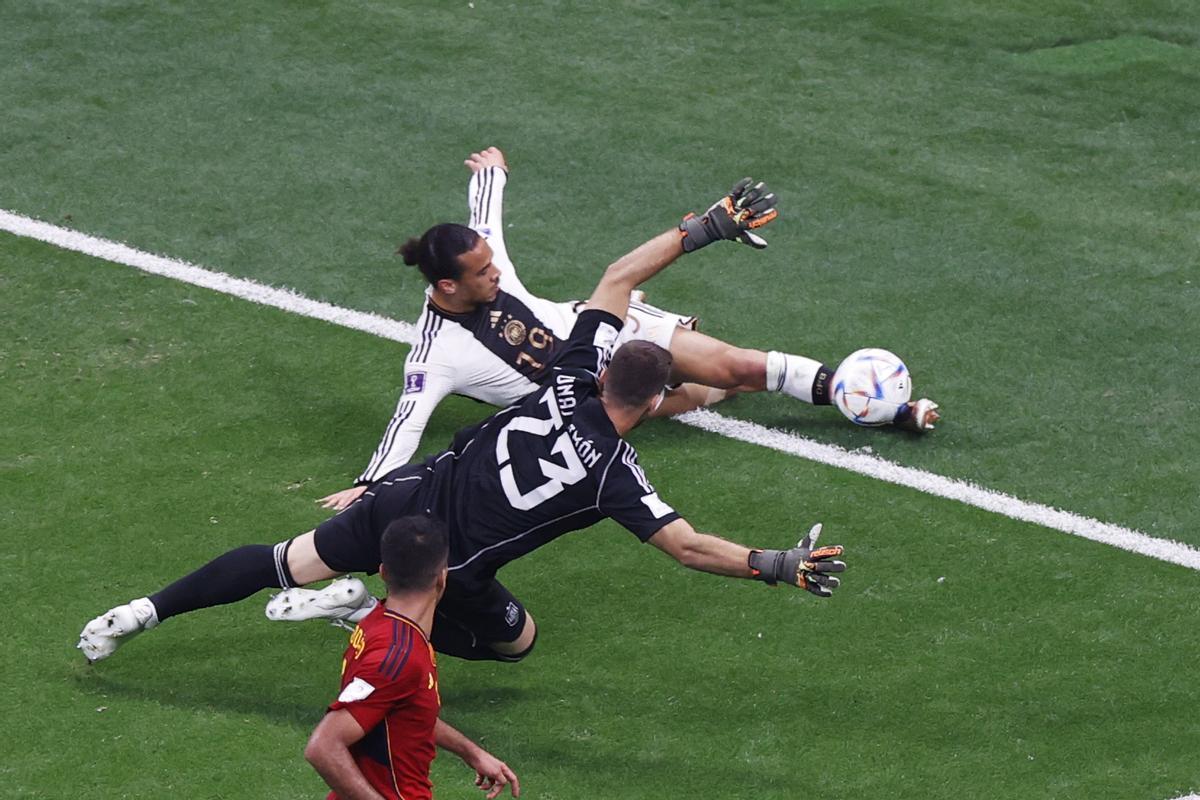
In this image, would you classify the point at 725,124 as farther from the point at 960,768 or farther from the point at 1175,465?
the point at 960,768

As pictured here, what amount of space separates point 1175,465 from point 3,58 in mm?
8591

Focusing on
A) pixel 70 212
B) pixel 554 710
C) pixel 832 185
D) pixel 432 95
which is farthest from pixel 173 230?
pixel 554 710

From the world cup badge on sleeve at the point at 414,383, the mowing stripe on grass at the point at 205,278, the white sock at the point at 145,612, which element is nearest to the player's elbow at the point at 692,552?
the white sock at the point at 145,612

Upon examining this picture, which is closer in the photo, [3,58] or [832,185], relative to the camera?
[832,185]

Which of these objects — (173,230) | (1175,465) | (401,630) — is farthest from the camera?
(173,230)

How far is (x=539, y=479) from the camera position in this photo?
255 inches

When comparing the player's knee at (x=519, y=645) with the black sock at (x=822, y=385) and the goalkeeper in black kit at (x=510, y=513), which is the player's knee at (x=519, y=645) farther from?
the black sock at (x=822, y=385)

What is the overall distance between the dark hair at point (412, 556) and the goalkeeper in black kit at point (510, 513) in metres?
1.14

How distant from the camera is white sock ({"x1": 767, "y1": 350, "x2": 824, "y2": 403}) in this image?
881 cm

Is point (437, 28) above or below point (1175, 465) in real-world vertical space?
above

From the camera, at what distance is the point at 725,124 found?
1166 cm

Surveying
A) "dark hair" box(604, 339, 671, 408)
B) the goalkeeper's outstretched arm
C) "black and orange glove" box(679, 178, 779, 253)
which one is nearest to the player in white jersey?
"black and orange glove" box(679, 178, 779, 253)

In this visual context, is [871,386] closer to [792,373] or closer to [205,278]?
[792,373]

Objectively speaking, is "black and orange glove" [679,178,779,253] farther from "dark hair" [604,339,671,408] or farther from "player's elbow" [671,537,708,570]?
"player's elbow" [671,537,708,570]
